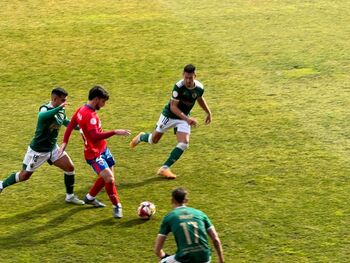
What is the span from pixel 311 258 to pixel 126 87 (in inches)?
383

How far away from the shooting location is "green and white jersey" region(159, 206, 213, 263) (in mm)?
10578

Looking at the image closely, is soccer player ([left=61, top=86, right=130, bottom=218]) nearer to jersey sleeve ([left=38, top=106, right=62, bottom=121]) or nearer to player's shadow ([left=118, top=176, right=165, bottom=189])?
jersey sleeve ([left=38, top=106, right=62, bottom=121])

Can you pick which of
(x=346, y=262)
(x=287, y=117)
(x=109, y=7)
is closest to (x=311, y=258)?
(x=346, y=262)

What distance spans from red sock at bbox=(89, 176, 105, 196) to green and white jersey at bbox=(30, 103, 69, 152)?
111 centimetres

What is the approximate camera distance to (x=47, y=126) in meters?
14.3

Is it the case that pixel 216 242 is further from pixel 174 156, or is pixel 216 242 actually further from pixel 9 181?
pixel 9 181

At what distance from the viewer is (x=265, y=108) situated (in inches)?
760

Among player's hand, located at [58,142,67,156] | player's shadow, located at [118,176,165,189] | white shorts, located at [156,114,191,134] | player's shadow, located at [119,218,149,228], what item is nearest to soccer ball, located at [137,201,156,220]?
player's shadow, located at [119,218,149,228]

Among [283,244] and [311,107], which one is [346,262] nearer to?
[283,244]

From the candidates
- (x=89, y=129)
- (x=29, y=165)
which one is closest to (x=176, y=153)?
(x=89, y=129)

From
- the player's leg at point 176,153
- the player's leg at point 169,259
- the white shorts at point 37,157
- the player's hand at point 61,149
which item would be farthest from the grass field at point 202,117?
the player's leg at point 169,259

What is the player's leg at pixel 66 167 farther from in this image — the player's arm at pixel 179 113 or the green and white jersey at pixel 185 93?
the green and white jersey at pixel 185 93

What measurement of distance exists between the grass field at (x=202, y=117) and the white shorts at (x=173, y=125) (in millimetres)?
853

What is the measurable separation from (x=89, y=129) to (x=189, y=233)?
12.9 feet
